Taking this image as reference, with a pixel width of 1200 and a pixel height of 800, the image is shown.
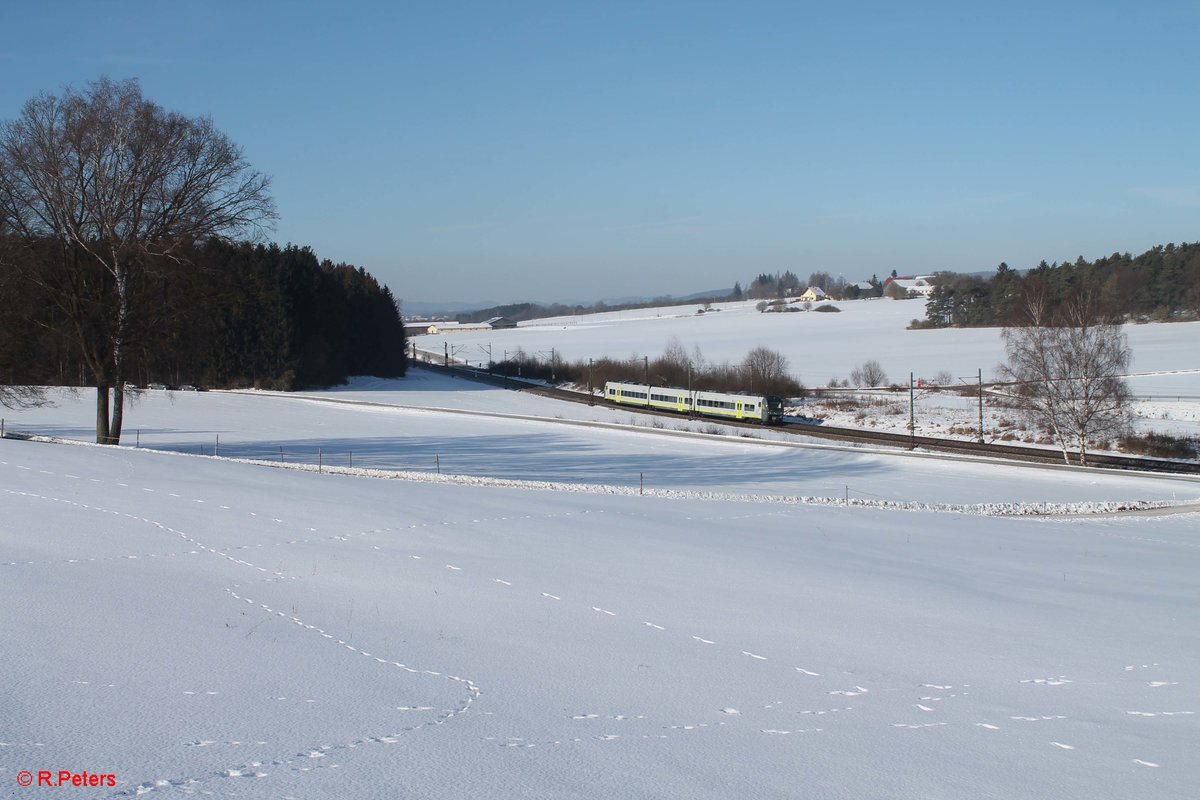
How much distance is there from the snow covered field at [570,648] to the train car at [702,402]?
40.6 meters

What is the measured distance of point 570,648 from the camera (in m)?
9.03

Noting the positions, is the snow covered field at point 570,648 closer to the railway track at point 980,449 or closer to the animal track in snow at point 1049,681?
the animal track in snow at point 1049,681

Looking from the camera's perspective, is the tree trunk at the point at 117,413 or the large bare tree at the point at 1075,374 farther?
the large bare tree at the point at 1075,374

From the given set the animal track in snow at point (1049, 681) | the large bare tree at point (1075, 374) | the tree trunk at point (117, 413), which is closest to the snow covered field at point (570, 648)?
the animal track in snow at point (1049, 681)

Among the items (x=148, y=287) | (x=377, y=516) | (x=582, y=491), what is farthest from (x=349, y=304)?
(x=377, y=516)

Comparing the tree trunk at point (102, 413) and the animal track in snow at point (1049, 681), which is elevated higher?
the tree trunk at point (102, 413)

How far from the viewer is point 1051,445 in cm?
5072

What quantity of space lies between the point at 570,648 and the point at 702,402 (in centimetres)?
5998

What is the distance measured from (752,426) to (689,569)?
157ft

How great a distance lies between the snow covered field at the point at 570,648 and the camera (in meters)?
6.00

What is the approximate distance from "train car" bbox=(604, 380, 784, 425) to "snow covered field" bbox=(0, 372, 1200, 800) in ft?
133

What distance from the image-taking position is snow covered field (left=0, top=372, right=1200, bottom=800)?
5996 millimetres

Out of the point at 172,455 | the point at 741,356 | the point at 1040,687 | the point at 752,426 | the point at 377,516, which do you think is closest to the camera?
the point at 1040,687

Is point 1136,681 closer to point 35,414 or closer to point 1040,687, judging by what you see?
A: point 1040,687
